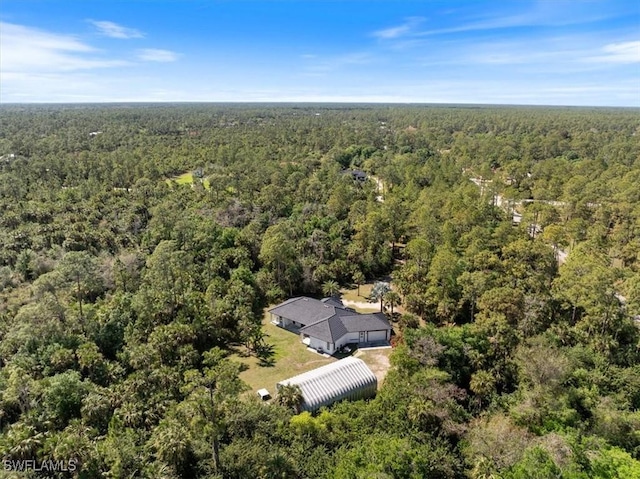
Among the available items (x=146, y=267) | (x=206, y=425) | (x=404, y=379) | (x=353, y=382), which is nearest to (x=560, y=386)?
(x=404, y=379)

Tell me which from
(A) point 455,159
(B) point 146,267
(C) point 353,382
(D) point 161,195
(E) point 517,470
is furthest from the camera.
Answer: (A) point 455,159

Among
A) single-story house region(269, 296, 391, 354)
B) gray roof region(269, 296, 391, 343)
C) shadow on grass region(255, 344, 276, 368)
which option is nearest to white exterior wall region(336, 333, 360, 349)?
single-story house region(269, 296, 391, 354)

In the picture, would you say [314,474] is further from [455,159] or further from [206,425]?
[455,159]

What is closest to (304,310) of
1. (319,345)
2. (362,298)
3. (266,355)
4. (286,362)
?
(319,345)

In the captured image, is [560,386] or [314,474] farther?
[560,386]

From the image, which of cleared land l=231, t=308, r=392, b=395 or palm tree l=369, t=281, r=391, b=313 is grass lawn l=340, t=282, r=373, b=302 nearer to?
palm tree l=369, t=281, r=391, b=313

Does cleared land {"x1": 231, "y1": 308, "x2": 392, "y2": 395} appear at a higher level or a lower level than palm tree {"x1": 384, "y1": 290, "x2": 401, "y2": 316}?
lower
